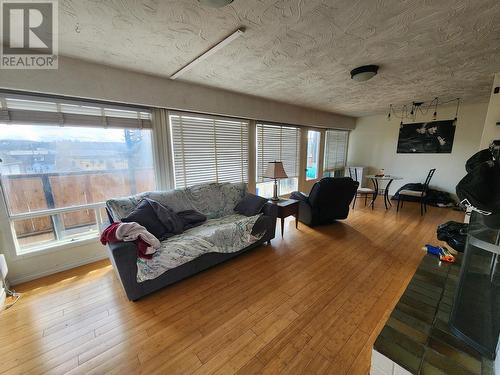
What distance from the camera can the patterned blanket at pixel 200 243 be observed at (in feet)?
6.03

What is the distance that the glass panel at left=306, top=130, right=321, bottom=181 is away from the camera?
5375mm

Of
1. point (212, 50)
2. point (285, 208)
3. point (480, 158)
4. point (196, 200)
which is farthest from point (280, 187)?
point (480, 158)

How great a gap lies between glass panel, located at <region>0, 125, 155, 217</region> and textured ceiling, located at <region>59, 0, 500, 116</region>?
916mm

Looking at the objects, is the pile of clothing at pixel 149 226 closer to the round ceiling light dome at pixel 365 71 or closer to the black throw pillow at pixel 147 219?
the black throw pillow at pixel 147 219

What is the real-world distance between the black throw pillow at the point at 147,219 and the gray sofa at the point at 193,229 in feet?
0.47

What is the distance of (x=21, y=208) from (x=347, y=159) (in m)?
7.47

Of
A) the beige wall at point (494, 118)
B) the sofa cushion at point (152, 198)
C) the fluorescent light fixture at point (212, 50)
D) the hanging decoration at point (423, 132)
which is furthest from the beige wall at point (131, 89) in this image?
the hanging decoration at point (423, 132)

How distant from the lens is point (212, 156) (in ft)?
11.3

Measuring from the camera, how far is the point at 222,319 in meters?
1.63

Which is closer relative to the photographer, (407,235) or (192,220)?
(192,220)

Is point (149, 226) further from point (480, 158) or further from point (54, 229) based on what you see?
point (480, 158)

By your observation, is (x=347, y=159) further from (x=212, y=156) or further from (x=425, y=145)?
(x=212, y=156)

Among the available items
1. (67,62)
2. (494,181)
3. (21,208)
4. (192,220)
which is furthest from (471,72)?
(21,208)

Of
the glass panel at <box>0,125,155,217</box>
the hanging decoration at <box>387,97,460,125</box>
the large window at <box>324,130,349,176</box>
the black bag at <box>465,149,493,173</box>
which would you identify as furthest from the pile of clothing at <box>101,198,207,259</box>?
the hanging decoration at <box>387,97,460,125</box>
